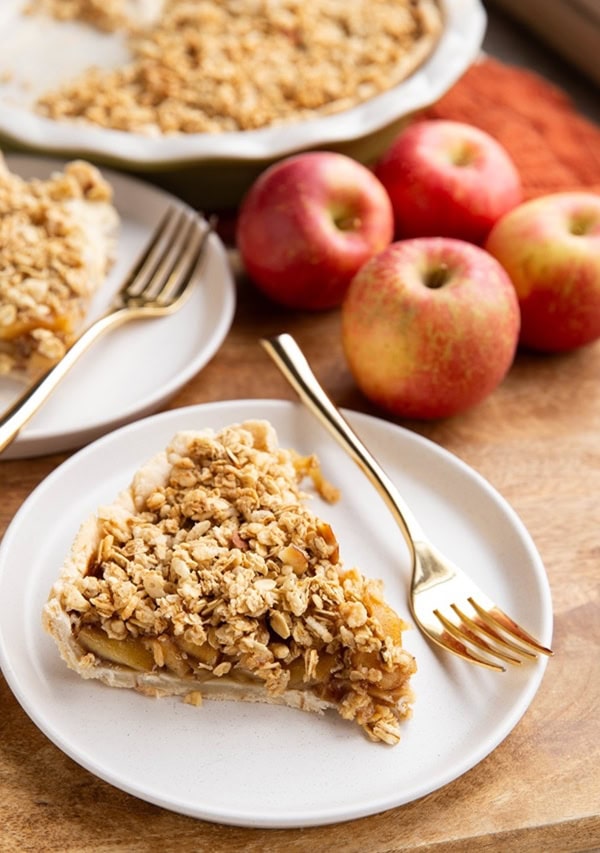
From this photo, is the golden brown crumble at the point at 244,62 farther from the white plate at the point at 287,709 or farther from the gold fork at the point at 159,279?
the white plate at the point at 287,709

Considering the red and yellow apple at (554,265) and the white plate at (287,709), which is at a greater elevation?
the red and yellow apple at (554,265)

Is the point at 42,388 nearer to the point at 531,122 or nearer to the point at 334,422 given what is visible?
the point at 334,422

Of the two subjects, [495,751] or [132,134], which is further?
[132,134]

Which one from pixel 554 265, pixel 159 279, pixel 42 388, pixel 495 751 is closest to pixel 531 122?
pixel 554 265

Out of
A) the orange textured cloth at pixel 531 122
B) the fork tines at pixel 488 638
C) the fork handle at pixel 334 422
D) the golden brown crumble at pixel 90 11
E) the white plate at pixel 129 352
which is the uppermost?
the orange textured cloth at pixel 531 122

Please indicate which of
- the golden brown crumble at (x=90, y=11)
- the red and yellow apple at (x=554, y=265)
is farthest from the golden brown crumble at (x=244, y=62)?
the red and yellow apple at (x=554, y=265)

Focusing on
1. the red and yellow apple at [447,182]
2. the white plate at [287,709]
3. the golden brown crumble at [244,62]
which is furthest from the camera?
the golden brown crumble at [244,62]

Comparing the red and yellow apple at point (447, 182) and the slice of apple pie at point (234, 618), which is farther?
the red and yellow apple at point (447, 182)

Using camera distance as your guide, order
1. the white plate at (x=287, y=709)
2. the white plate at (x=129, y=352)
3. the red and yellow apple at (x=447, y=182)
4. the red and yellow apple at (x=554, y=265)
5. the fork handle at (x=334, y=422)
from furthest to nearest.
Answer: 1. the red and yellow apple at (x=447, y=182)
2. the red and yellow apple at (x=554, y=265)
3. the white plate at (x=129, y=352)
4. the fork handle at (x=334, y=422)
5. the white plate at (x=287, y=709)
